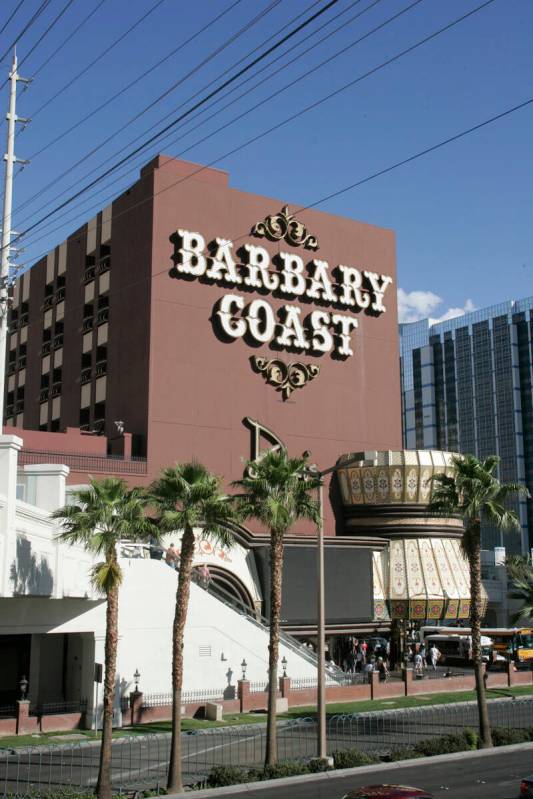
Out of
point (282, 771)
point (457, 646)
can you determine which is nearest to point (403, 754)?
point (282, 771)

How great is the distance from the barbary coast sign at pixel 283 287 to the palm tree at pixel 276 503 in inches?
1041

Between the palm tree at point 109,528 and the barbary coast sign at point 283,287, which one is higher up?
the barbary coast sign at point 283,287

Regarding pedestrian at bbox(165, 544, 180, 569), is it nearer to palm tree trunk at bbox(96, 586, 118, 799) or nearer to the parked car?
palm tree trunk at bbox(96, 586, 118, 799)

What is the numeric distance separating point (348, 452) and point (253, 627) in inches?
777

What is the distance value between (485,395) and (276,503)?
162 metres

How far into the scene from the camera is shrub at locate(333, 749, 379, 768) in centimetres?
2870

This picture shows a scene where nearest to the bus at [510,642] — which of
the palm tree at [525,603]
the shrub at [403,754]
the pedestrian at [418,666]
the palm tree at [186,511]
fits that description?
the palm tree at [525,603]

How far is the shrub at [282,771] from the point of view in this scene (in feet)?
88.5

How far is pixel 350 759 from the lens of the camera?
28844 millimetres

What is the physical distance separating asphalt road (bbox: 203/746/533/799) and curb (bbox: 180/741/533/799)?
0.28 feet

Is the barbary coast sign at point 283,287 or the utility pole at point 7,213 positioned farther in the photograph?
the barbary coast sign at point 283,287

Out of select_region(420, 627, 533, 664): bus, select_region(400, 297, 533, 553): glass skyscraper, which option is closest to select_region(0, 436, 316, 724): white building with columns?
select_region(420, 627, 533, 664): bus

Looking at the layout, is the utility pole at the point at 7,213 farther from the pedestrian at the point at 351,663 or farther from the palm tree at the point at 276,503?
the pedestrian at the point at 351,663

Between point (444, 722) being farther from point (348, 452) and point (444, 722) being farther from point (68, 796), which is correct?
point (348, 452)
